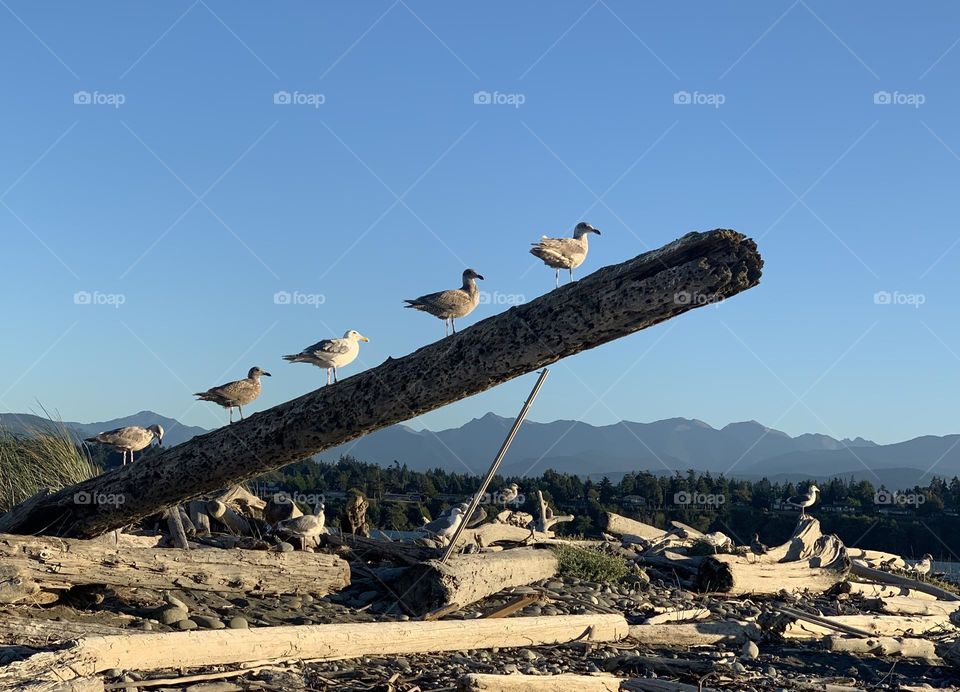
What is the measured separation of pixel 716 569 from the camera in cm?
1416

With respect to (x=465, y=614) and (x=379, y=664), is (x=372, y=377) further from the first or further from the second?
(x=465, y=614)

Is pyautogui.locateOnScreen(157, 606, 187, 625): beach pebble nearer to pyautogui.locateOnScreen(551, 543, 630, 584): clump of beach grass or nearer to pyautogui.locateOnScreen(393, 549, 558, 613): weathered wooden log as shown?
pyautogui.locateOnScreen(393, 549, 558, 613): weathered wooden log

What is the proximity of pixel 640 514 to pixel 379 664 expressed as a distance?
69.6 feet

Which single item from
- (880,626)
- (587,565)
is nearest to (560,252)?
(587,565)

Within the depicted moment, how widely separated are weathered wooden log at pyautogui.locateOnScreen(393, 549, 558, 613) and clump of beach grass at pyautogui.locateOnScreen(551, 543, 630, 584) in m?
1.60

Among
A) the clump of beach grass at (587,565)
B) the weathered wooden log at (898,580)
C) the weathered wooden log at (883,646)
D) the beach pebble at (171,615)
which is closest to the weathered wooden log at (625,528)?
the weathered wooden log at (898,580)

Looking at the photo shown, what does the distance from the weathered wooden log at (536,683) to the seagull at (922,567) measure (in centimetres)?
1337

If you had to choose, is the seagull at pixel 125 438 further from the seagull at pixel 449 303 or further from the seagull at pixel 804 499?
the seagull at pixel 804 499

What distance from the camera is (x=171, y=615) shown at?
935cm

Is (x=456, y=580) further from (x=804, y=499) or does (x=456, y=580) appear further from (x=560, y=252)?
(x=804, y=499)

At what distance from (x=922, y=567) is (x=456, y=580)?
1253 centimetres

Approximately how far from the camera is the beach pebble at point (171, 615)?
30.5 feet

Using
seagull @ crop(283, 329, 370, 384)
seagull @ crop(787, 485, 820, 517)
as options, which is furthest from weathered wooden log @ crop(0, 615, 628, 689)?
seagull @ crop(787, 485, 820, 517)

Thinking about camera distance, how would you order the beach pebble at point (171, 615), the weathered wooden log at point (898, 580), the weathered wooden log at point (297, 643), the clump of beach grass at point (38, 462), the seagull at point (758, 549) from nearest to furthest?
the weathered wooden log at point (297, 643) < the beach pebble at point (171, 615) < the clump of beach grass at point (38, 462) < the weathered wooden log at point (898, 580) < the seagull at point (758, 549)
